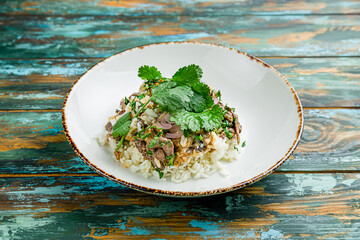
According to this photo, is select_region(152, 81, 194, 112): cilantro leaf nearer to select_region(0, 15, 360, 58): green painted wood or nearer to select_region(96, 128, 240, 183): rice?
select_region(96, 128, 240, 183): rice

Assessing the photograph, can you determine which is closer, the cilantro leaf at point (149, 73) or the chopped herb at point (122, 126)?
the chopped herb at point (122, 126)

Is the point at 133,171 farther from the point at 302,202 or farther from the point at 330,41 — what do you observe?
the point at 330,41

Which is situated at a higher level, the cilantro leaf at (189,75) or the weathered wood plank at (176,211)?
the cilantro leaf at (189,75)

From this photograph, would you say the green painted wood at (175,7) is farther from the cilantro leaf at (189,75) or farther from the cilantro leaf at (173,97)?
the cilantro leaf at (173,97)

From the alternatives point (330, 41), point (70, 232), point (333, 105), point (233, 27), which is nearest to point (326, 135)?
point (333, 105)

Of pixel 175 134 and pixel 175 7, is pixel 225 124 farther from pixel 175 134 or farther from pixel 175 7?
pixel 175 7

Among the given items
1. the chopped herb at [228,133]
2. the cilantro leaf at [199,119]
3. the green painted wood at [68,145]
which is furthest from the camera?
the green painted wood at [68,145]

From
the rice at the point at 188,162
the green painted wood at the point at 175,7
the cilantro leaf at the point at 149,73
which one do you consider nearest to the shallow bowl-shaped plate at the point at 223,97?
the rice at the point at 188,162
